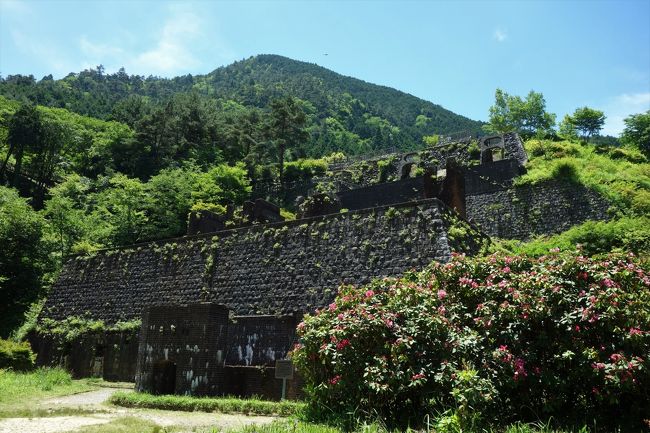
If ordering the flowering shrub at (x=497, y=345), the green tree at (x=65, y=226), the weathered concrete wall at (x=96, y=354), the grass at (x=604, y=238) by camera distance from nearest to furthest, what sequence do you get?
the flowering shrub at (x=497, y=345)
the grass at (x=604, y=238)
the weathered concrete wall at (x=96, y=354)
the green tree at (x=65, y=226)

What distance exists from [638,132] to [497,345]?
49.7 meters

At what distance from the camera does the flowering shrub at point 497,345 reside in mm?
6812

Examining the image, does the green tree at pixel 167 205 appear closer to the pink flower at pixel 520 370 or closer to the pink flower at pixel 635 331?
the pink flower at pixel 520 370

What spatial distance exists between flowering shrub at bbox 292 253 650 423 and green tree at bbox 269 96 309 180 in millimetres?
39445

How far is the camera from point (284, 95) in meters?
106

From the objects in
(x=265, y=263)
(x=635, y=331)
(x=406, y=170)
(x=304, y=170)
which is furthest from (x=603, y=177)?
(x=304, y=170)

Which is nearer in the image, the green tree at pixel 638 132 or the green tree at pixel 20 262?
the green tree at pixel 20 262

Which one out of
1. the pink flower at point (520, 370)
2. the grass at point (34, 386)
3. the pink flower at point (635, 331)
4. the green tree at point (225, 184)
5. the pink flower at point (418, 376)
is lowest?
the grass at point (34, 386)

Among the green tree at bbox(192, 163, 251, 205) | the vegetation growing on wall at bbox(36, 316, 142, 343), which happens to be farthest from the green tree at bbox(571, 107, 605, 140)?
the vegetation growing on wall at bbox(36, 316, 142, 343)

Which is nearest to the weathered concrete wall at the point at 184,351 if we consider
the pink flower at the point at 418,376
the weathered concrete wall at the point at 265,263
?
the weathered concrete wall at the point at 265,263

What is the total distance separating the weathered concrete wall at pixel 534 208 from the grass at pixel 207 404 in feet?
63.2

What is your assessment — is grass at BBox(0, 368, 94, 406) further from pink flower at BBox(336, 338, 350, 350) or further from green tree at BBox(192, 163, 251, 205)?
green tree at BBox(192, 163, 251, 205)

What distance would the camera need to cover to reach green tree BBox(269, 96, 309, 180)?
157 feet

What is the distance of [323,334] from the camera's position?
8695mm
